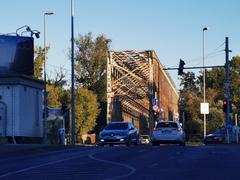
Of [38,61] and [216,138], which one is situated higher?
[38,61]

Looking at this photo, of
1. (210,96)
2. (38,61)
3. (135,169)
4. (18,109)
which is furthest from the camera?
(210,96)

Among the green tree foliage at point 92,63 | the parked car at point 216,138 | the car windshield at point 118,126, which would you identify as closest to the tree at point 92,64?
the green tree foliage at point 92,63

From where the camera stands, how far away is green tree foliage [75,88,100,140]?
230ft

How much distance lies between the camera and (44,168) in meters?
20.6

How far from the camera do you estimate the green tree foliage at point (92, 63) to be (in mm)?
83438

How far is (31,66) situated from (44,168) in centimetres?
3404

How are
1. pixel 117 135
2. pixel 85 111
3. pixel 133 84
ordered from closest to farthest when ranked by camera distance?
pixel 117 135
pixel 85 111
pixel 133 84

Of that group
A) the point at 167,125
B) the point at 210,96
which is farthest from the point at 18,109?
the point at 210,96

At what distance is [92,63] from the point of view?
84625mm

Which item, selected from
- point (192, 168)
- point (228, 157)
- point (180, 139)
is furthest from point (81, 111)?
point (192, 168)

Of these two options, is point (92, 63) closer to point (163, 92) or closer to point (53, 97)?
point (163, 92)

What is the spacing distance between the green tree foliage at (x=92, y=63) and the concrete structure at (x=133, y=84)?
8577 mm

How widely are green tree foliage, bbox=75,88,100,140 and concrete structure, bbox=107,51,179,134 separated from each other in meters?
2.22

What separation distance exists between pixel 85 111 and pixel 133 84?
694 cm
